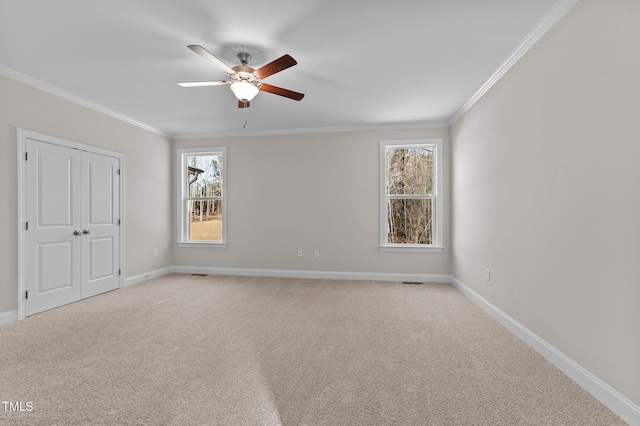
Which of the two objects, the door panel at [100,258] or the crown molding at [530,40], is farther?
the door panel at [100,258]

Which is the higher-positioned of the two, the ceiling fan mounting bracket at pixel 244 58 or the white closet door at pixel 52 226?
the ceiling fan mounting bracket at pixel 244 58

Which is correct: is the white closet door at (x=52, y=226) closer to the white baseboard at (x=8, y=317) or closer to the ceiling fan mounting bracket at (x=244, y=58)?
the white baseboard at (x=8, y=317)

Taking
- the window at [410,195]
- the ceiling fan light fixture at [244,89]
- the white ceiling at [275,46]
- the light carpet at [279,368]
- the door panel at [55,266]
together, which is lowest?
the light carpet at [279,368]

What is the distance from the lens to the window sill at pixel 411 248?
5.13 meters

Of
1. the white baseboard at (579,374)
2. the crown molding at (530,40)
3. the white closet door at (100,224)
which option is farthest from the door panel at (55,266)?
the crown molding at (530,40)

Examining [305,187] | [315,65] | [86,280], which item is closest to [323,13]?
[315,65]

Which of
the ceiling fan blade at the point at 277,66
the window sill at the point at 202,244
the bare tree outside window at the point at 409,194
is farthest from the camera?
the window sill at the point at 202,244

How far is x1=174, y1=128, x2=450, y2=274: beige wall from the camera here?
17.3 ft

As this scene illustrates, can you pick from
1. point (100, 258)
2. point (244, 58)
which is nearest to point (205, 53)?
point (244, 58)

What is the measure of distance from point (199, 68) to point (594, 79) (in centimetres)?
329

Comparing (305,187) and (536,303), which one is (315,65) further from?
(536,303)

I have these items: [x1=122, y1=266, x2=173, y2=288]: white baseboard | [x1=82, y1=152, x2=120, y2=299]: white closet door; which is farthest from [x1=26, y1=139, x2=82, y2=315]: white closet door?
[x1=122, y1=266, x2=173, y2=288]: white baseboard

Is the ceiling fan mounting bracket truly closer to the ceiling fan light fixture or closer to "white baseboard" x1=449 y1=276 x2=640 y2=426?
the ceiling fan light fixture

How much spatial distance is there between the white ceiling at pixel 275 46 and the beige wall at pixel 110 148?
0.24 meters
